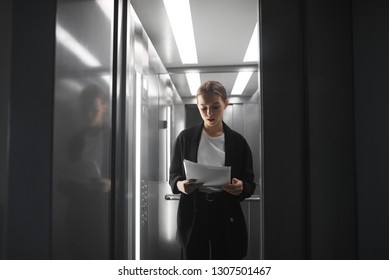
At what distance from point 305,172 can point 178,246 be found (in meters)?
0.89

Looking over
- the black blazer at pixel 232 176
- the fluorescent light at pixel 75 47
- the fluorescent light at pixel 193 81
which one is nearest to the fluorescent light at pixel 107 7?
the fluorescent light at pixel 75 47

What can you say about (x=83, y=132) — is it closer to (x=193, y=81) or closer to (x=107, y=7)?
(x=107, y=7)

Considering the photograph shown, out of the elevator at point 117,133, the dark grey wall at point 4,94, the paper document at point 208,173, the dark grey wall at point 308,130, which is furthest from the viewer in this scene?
the paper document at point 208,173

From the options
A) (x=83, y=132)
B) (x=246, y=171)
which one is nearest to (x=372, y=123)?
(x=246, y=171)

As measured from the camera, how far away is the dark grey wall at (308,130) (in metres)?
0.89

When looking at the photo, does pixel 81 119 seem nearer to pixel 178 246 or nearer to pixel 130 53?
pixel 130 53

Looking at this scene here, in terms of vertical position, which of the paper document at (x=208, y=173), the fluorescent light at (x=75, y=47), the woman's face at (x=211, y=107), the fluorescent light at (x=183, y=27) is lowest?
the paper document at (x=208, y=173)

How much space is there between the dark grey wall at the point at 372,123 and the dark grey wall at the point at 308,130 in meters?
0.03

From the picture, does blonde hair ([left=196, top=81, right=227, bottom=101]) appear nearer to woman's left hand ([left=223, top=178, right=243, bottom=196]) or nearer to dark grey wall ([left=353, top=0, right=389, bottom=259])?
woman's left hand ([left=223, top=178, right=243, bottom=196])

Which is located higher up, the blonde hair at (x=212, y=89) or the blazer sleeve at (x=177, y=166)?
the blonde hair at (x=212, y=89)

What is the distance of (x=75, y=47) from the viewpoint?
83 cm

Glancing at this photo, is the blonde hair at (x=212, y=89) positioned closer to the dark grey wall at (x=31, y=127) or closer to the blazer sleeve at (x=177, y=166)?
the blazer sleeve at (x=177, y=166)

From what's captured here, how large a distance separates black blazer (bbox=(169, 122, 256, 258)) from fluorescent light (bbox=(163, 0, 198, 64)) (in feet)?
2.12

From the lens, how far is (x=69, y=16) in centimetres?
79
